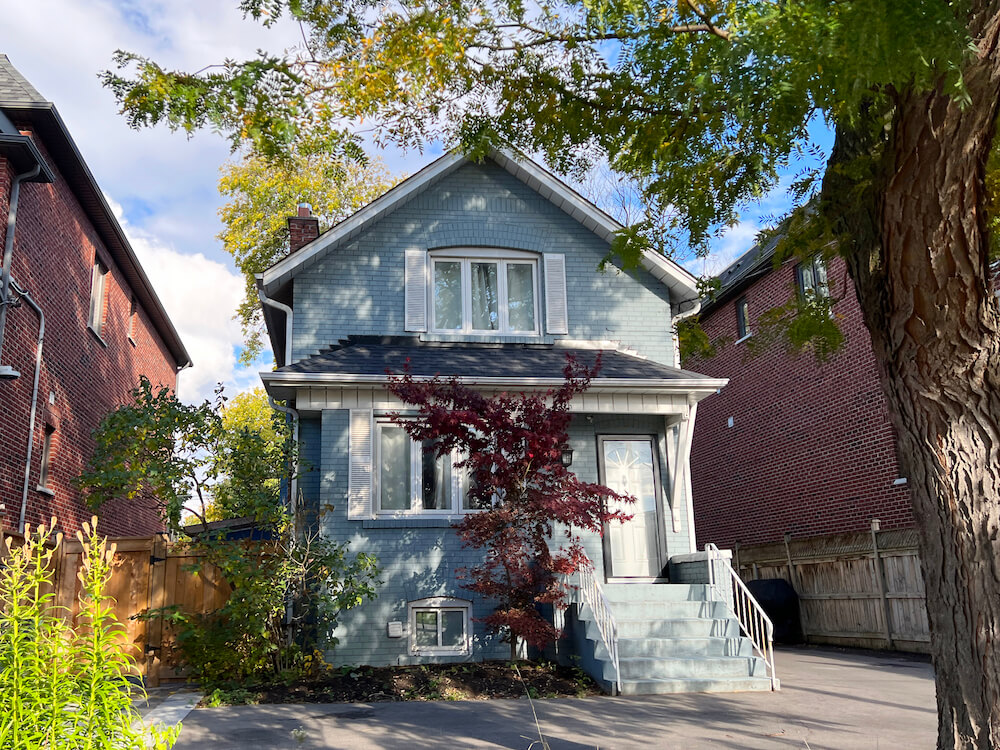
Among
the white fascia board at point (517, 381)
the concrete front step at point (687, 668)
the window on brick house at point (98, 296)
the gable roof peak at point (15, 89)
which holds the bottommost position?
the concrete front step at point (687, 668)

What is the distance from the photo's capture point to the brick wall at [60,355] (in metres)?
11.2

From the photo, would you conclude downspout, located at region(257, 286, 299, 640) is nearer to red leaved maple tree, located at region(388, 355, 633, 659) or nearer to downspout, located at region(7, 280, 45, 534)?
red leaved maple tree, located at region(388, 355, 633, 659)

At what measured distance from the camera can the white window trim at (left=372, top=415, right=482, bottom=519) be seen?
1184cm

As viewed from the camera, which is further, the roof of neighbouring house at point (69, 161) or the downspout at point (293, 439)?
the roof of neighbouring house at point (69, 161)

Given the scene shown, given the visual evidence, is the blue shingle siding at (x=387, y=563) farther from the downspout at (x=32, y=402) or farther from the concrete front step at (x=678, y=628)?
the downspout at (x=32, y=402)

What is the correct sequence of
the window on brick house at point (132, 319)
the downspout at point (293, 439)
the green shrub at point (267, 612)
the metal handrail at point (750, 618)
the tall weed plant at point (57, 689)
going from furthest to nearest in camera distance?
the window on brick house at point (132, 319)
the downspout at point (293, 439)
the green shrub at point (267, 612)
the metal handrail at point (750, 618)
the tall weed plant at point (57, 689)

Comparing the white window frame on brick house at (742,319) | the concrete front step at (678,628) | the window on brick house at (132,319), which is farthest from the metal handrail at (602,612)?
the window on brick house at (132,319)

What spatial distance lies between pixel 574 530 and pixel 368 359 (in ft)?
12.2

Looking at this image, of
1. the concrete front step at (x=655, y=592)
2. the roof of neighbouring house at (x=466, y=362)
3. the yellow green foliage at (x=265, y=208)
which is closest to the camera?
the concrete front step at (x=655, y=592)

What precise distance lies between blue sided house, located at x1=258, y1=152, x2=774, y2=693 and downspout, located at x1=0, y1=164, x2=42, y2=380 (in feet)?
9.75

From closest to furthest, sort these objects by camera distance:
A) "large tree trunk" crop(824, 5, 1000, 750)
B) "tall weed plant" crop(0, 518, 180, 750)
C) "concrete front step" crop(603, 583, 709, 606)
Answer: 1. "tall weed plant" crop(0, 518, 180, 750)
2. "large tree trunk" crop(824, 5, 1000, 750)
3. "concrete front step" crop(603, 583, 709, 606)

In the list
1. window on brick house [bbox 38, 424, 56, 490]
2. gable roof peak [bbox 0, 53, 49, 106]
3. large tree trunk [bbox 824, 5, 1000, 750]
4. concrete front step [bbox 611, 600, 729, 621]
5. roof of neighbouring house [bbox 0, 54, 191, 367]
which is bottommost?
concrete front step [bbox 611, 600, 729, 621]

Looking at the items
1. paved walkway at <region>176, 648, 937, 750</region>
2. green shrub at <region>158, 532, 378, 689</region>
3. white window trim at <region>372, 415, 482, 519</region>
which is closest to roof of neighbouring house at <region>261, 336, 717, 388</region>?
white window trim at <region>372, 415, 482, 519</region>

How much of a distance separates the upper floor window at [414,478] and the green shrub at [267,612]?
4.07 ft
